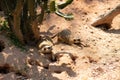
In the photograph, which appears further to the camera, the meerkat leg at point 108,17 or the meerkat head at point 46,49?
the meerkat leg at point 108,17

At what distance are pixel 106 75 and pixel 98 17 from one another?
1.82 m

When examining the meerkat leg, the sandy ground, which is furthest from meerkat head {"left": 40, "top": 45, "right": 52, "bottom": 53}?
the meerkat leg

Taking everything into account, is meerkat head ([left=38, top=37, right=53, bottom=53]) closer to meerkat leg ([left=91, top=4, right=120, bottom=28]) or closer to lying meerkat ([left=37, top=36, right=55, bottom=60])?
lying meerkat ([left=37, top=36, right=55, bottom=60])

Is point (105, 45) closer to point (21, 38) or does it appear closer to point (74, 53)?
point (74, 53)

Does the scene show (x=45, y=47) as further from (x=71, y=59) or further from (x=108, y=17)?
(x=108, y=17)

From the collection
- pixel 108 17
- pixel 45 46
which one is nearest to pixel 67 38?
pixel 45 46

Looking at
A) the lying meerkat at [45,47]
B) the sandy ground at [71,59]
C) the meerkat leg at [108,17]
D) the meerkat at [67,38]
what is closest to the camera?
the sandy ground at [71,59]

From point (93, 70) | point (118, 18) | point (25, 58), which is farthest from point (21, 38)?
point (118, 18)

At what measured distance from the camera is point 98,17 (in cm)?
691

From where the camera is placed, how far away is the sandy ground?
5.41 m

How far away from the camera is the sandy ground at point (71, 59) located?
5.41 meters

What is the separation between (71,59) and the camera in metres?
5.73

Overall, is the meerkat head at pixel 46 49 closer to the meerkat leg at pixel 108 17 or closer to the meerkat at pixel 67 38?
the meerkat at pixel 67 38

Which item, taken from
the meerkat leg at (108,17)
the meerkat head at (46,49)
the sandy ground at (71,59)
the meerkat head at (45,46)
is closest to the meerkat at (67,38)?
the sandy ground at (71,59)
